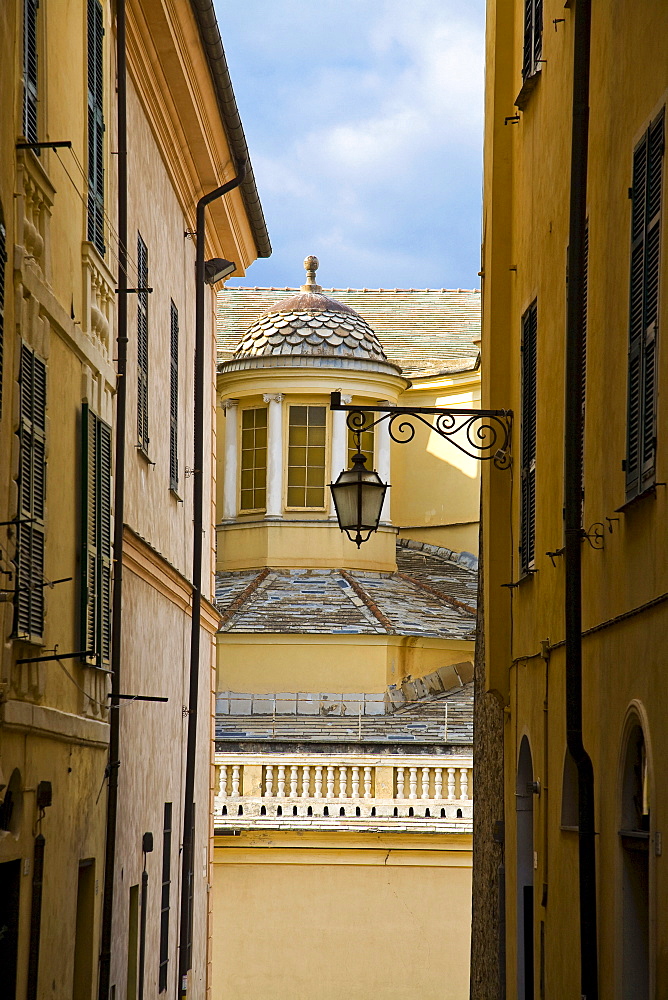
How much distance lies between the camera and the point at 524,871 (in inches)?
518

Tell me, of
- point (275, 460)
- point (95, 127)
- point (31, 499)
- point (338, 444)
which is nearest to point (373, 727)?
point (338, 444)

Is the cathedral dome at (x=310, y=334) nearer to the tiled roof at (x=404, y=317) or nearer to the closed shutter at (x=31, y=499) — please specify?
the tiled roof at (x=404, y=317)

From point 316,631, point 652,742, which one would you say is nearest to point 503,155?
point 652,742

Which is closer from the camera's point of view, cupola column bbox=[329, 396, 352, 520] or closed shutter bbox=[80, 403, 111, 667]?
closed shutter bbox=[80, 403, 111, 667]

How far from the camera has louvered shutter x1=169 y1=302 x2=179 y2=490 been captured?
57.1 feet

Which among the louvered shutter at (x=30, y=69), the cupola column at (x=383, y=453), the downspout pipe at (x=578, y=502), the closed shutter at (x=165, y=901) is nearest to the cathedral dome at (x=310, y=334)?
the cupola column at (x=383, y=453)

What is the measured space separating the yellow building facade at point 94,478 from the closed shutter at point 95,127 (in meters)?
0.03

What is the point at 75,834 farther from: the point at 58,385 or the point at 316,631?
the point at 316,631

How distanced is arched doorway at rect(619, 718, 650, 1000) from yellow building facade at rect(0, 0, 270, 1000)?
3233 millimetres

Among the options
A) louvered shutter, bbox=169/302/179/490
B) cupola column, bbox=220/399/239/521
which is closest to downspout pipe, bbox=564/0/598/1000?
louvered shutter, bbox=169/302/179/490

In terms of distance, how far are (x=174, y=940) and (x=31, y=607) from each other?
8.93m

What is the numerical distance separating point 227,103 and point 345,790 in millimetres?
9614

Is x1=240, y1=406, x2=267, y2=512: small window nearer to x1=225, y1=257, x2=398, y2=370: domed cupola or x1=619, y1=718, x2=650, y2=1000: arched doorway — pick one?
x1=225, y1=257, x2=398, y2=370: domed cupola

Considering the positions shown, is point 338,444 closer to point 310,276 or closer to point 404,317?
point 310,276
